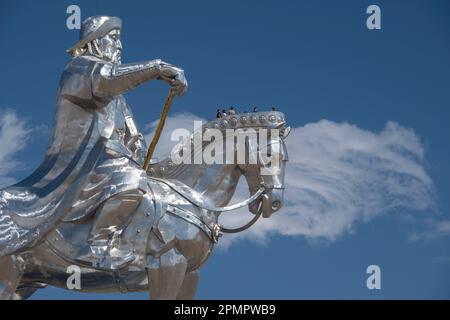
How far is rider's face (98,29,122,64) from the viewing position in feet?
47.3

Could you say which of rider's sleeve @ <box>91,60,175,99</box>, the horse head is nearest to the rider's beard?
rider's sleeve @ <box>91,60,175,99</box>

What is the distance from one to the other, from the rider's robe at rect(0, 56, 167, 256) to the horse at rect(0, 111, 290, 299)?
193mm

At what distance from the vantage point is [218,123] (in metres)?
14.7

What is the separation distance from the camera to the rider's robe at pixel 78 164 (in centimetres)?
1373

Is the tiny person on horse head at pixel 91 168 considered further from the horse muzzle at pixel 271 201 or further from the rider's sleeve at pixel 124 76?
the horse muzzle at pixel 271 201

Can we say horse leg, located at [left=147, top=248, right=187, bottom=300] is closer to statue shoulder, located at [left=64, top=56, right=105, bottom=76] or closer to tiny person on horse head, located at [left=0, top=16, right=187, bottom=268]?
tiny person on horse head, located at [left=0, top=16, right=187, bottom=268]

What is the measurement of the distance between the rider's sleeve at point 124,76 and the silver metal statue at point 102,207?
0.01 meters

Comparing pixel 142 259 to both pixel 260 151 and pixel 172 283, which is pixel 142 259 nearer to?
pixel 172 283

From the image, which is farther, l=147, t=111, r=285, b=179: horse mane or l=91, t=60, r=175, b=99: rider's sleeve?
l=147, t=111, r=285, b=179: horse mane

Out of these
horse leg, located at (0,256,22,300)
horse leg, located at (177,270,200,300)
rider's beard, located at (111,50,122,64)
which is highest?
rider's beard, located at (111,50,122,64)

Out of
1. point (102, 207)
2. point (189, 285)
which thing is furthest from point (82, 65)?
point (189, 285)

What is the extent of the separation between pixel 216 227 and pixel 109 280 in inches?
53.7
